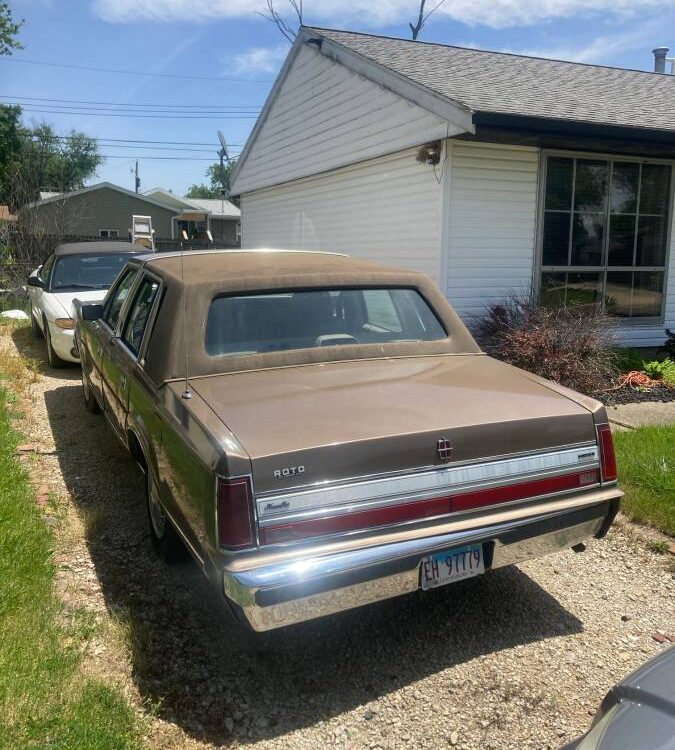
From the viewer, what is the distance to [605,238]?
31.6 ft

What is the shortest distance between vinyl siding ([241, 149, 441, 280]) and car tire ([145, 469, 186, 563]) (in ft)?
19.9

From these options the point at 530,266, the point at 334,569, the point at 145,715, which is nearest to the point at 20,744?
the point at 145,715

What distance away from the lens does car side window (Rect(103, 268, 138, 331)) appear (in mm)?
5312

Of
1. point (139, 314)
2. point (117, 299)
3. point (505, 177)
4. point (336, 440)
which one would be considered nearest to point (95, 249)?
point (117, 299)

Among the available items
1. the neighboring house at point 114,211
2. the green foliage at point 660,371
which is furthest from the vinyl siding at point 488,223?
the neighboring house at point 114,211

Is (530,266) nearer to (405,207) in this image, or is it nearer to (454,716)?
(405,207)

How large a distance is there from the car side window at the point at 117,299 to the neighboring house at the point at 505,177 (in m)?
4.37

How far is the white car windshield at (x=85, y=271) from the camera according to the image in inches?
367

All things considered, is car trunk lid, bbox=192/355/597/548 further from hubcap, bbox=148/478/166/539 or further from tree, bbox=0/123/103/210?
tree, bbox=0/123/103/210

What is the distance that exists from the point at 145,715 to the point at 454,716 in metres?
1.20

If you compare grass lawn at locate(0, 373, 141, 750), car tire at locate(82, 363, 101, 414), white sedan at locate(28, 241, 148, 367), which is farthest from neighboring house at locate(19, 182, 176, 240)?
grass lawn at locate(0, 373, 141, 750)

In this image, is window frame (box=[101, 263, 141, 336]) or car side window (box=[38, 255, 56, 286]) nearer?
window frame (box=[101, 263, 141, 336])

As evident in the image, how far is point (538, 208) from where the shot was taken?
920 cm

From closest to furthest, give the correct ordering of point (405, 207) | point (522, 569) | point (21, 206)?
point (522, 569), point (405, 207), point (21, 206)
